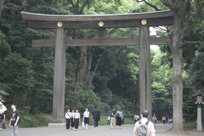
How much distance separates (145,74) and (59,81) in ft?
20.2

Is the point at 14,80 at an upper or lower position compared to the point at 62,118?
upper

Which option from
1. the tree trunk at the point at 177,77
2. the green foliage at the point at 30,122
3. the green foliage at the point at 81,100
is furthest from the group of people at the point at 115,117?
the green foliage at the point at 81,100

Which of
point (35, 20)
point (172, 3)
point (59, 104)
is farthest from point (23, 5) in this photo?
point (172, 3)

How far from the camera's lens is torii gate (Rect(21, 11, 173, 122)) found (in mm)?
22388

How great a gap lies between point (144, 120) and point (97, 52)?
115ft

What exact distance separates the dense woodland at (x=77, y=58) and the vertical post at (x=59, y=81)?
2419mm

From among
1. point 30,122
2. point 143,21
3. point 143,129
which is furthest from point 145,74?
point 143,129

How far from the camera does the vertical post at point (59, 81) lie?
22923mm

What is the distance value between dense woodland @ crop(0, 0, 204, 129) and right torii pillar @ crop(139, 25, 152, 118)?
91.2 inches

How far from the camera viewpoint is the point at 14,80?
Result: 24172 mm

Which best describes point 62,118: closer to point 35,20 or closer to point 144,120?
point 35,20

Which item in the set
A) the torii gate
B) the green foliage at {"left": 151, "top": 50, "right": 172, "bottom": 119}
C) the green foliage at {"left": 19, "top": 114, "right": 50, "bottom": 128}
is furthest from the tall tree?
the green foliage at {"left": 151, "top": 50, "right": 172, "bottom": 119}

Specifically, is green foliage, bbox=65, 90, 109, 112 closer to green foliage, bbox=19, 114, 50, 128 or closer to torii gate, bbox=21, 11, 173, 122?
green foliage, bbox=19, 114, 50, 128

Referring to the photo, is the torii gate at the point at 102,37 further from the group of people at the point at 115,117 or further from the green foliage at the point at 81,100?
the green foliage at the point at 81,100
